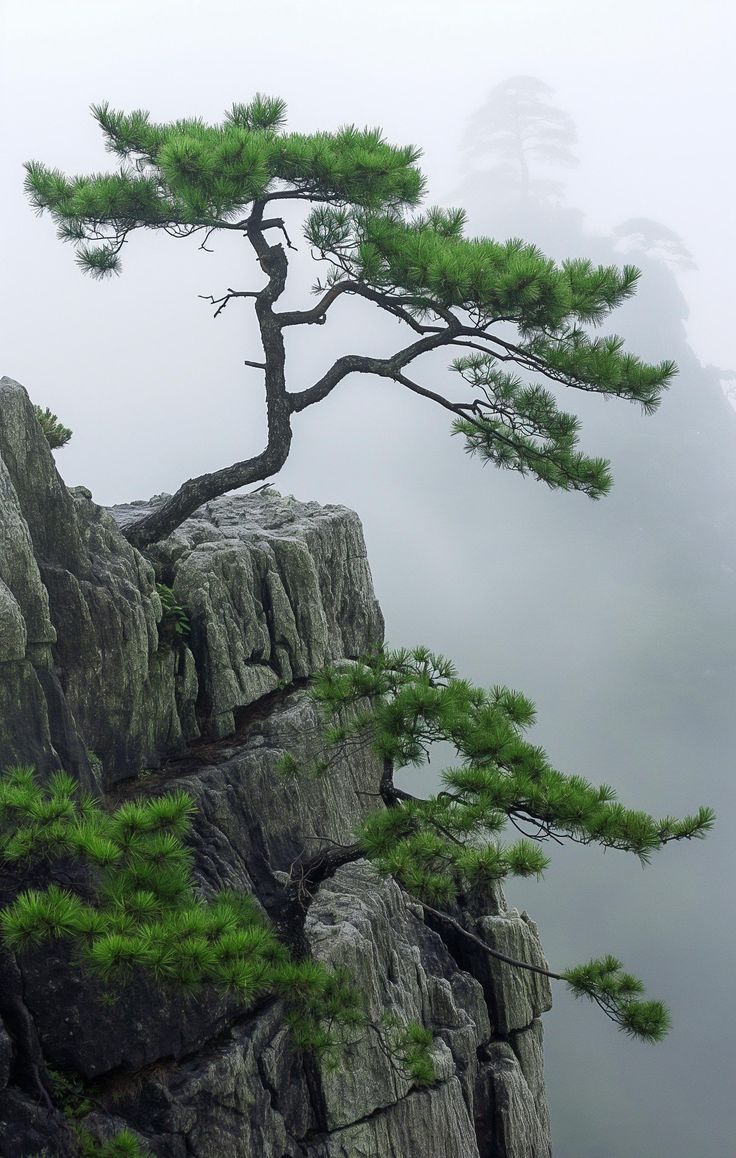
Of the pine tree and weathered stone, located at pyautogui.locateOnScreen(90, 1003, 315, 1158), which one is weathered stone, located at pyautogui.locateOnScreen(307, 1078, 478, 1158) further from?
the pine tree

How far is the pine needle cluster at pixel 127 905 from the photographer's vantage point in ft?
10.2

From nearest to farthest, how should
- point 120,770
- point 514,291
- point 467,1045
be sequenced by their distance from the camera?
point 514,291 < point 120,770 < point 467,1045

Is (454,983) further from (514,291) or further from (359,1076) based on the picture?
(514,291)

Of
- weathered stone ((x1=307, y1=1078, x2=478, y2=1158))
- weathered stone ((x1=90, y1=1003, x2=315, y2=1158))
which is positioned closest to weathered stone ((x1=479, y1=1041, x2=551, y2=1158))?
weathered stone ((x1=307, y1=1078, x2=478, y2=1158))

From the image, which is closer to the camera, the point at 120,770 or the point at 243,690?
the point at 120,770

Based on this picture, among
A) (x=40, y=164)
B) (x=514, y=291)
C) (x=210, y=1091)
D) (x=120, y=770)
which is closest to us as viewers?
(x=210, y=1091)

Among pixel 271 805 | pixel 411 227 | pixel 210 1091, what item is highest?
pixel 411 227

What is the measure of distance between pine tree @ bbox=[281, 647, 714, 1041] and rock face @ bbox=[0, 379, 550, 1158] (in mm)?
1106

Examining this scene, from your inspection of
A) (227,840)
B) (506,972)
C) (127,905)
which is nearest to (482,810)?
(127,905)

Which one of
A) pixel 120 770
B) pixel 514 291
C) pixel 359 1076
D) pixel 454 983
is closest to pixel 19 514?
pixel 120 770

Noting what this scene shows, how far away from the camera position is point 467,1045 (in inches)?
221

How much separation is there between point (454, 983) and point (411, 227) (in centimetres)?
430

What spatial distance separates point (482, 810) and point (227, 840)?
1.76m

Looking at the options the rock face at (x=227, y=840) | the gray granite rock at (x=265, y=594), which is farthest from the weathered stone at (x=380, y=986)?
the gray granite rock at (x=265, y=594)
